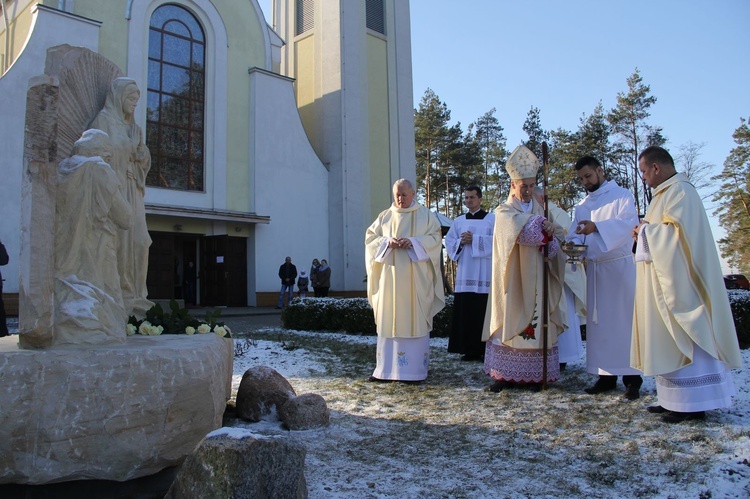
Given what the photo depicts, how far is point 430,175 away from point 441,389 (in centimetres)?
3406

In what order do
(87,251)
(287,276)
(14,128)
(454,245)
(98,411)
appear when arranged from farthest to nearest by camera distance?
1. (287,276)
2. (14,128)
3. (454,245)
4. (87,251)
5. (98,411)

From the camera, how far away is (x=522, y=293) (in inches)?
223

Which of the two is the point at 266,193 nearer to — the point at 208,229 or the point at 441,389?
the point at 208,229

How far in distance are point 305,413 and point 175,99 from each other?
54.5 ft

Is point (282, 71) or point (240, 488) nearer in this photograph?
point (240, 488)

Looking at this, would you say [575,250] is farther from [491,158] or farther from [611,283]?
[491,158]

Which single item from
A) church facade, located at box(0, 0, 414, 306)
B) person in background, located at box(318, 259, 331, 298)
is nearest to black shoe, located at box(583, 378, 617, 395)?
person in background, located at box(318, 259, 331, 298)

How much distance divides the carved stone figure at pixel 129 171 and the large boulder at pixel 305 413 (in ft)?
4.97

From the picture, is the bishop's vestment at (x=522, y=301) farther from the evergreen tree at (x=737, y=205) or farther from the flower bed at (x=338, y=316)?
Answer: the evergreen tree at (x=737, y=205)

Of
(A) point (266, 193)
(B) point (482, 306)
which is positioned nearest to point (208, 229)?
(A) point (266, 193)

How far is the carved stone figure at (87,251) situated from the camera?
132 inches

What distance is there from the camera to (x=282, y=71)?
24266 mm

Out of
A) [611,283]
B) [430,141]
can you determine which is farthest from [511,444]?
[430,141]

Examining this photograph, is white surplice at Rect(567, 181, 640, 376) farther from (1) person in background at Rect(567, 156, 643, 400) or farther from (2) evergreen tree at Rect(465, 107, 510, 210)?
(2) evergreen tree at Rect(465, 107, 510, 210)
